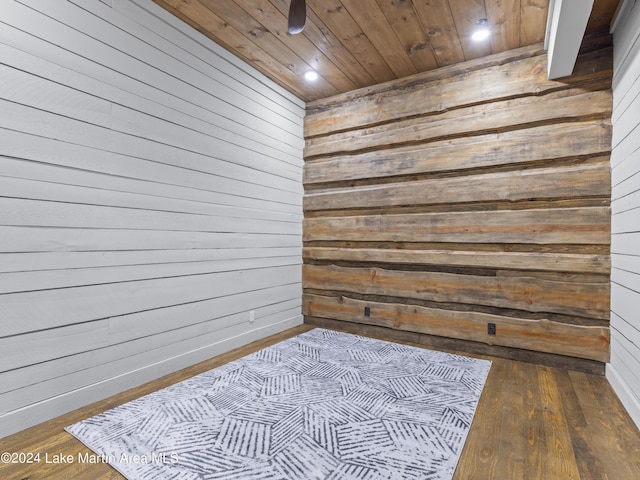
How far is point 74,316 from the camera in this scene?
2.10m

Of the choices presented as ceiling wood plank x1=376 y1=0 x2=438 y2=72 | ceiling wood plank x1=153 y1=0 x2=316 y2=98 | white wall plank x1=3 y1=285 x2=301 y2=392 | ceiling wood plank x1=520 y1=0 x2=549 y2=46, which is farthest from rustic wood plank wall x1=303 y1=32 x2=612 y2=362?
white wall plank x1=3 y1=285 x2=301 y2=392

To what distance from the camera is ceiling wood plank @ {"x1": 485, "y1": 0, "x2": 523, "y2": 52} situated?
2463 millimetres

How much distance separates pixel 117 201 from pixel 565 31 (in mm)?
3118

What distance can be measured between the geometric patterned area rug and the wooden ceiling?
2.72m

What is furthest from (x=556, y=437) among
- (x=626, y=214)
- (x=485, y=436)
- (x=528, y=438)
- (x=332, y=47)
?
(x=332, y=47)

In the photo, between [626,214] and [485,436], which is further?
[626,214]

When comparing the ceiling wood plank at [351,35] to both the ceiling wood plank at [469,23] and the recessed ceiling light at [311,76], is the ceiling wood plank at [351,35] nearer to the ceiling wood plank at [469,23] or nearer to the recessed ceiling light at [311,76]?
the recessed ceiling light at [311,76]

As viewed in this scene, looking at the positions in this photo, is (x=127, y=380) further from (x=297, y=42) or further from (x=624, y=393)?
(x=624, y=393)

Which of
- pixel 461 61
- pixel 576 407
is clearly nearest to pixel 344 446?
pixel 576 407

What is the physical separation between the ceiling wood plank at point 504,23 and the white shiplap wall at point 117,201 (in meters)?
2.14

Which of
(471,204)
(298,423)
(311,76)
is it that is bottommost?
(298,423)

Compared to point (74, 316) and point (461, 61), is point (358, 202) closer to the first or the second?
point (461, 61)

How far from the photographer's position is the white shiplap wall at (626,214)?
210 cm

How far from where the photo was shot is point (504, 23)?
8.77ft
